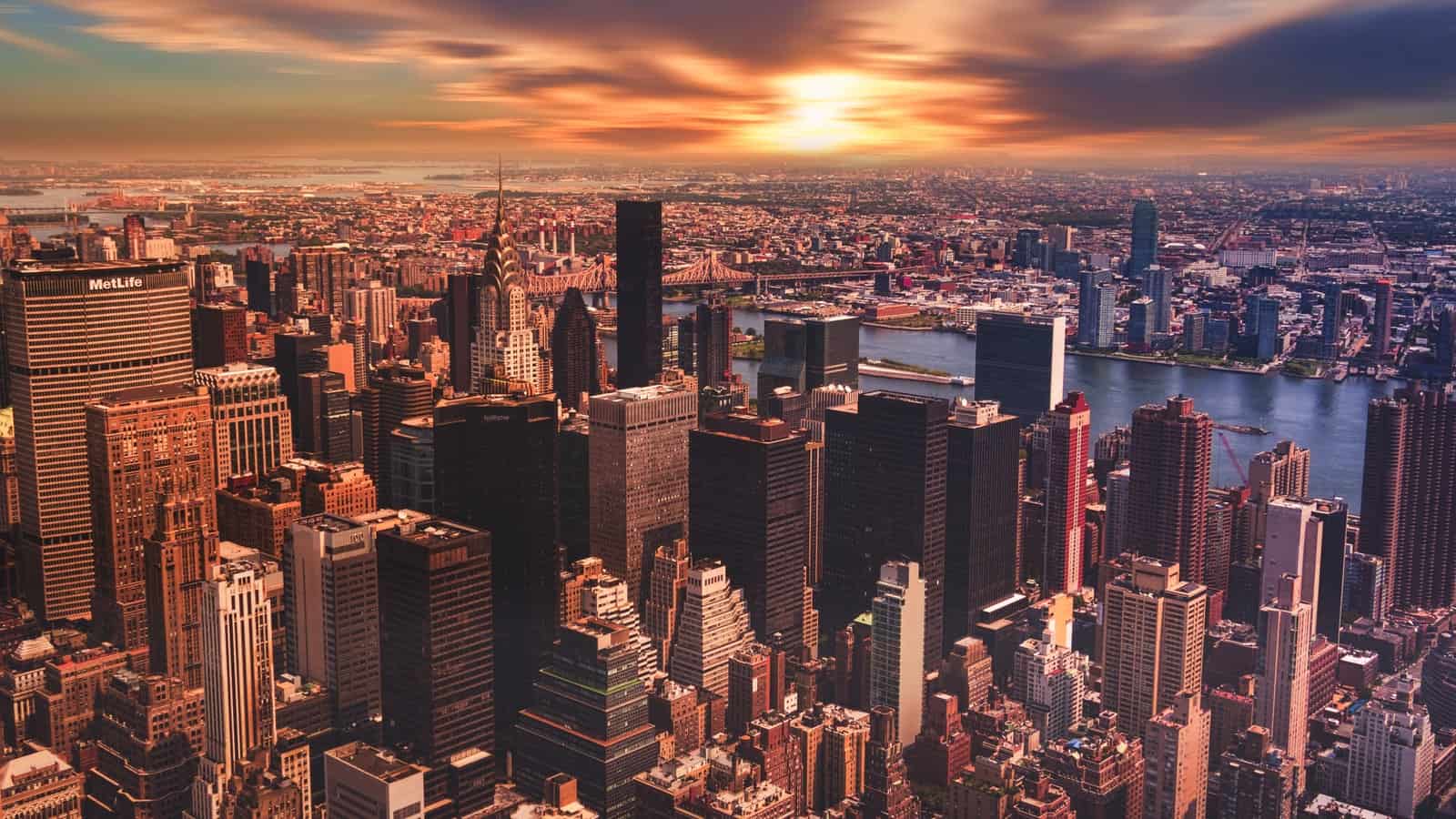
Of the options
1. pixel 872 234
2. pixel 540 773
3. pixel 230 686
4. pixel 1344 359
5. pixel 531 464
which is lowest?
pixel 540 773

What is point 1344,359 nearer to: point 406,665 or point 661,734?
point 661,734

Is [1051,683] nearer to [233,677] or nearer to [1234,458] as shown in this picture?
[1234,458]

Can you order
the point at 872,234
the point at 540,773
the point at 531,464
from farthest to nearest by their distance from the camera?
1. the point at 872,234
2. the point at 531,464
3. the point at 540,773

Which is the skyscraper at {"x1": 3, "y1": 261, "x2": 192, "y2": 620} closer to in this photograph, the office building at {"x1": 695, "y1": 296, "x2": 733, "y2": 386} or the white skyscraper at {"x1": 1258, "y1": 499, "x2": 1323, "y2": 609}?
the office building at {"x1": 695, "y1": 296, "x2": 733, "y2": 386}

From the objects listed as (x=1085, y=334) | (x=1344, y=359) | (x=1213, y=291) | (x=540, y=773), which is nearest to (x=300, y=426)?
(x=540, y=773)

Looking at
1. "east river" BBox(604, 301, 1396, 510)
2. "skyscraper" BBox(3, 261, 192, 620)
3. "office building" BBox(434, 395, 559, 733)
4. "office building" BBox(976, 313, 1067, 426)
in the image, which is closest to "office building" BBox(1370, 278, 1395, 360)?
"east river" BBox(604, 301, 1396, 510)

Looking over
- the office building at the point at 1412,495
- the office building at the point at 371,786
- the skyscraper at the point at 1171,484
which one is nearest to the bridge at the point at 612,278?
the skyscraper at the point at 1171,484

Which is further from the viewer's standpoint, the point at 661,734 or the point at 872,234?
the point at 872,234

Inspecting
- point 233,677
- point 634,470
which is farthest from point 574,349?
point 233,677
